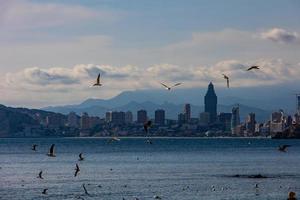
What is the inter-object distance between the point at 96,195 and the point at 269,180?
26578 millimetres

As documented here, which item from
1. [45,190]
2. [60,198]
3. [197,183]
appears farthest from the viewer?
[197,183]

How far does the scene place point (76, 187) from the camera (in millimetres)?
82000

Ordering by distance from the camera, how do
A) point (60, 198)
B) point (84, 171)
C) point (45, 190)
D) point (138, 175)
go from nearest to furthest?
point (60, 198), point (45, 190), point (138, 175), point (84, 171)

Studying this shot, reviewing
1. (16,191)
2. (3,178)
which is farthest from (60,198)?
(3,178)

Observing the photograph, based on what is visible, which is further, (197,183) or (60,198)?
(197,183)

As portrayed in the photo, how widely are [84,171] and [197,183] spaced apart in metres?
27.3

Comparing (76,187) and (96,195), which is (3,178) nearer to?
(76,187)

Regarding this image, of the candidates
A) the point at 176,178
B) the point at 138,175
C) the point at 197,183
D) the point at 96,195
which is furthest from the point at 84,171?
the point at 96,195

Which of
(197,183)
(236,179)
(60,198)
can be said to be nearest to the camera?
(60,198)

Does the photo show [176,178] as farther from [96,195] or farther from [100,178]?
[96,195]

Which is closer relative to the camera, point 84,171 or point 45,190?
point 45,190

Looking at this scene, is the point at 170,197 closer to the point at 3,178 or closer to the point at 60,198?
the point at 60,198

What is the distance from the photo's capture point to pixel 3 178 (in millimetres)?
97750

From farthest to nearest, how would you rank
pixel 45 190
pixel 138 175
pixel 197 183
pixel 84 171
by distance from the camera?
1. pixel 84 171
2. pixel 138 175
3. pixel 197 183
4. pixel 45 190
